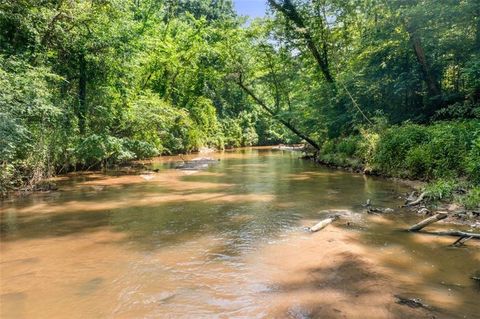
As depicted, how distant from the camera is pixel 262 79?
28766 mm

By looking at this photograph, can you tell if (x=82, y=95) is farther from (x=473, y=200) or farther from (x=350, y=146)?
(x=473, y=200)

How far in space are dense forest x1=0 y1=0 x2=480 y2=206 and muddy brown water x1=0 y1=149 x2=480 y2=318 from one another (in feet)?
8.92

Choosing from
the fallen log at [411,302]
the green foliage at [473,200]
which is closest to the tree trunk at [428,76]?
the green foliage at [473,200]

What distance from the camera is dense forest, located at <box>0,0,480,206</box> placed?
1200 centimetres

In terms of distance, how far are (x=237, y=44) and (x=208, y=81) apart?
168 inches

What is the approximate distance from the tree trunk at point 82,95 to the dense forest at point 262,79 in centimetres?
5

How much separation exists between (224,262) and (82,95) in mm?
13798

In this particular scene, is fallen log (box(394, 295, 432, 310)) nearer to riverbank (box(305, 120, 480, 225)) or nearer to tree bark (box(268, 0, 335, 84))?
riverbank (box(305, 120, 480, 225))

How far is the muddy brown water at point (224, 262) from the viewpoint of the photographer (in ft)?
14.2

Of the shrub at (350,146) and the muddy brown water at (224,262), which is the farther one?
the shrub at (350,146)

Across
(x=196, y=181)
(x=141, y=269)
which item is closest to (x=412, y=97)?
(x=196, y=181)

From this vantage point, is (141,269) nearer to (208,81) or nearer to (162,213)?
(162,213)

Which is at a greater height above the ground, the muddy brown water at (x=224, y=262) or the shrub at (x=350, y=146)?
the shrub at (x=350, y=146)

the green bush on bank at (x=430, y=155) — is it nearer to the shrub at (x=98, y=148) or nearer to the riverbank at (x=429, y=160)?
the riverbank at (x=429, y=160)
